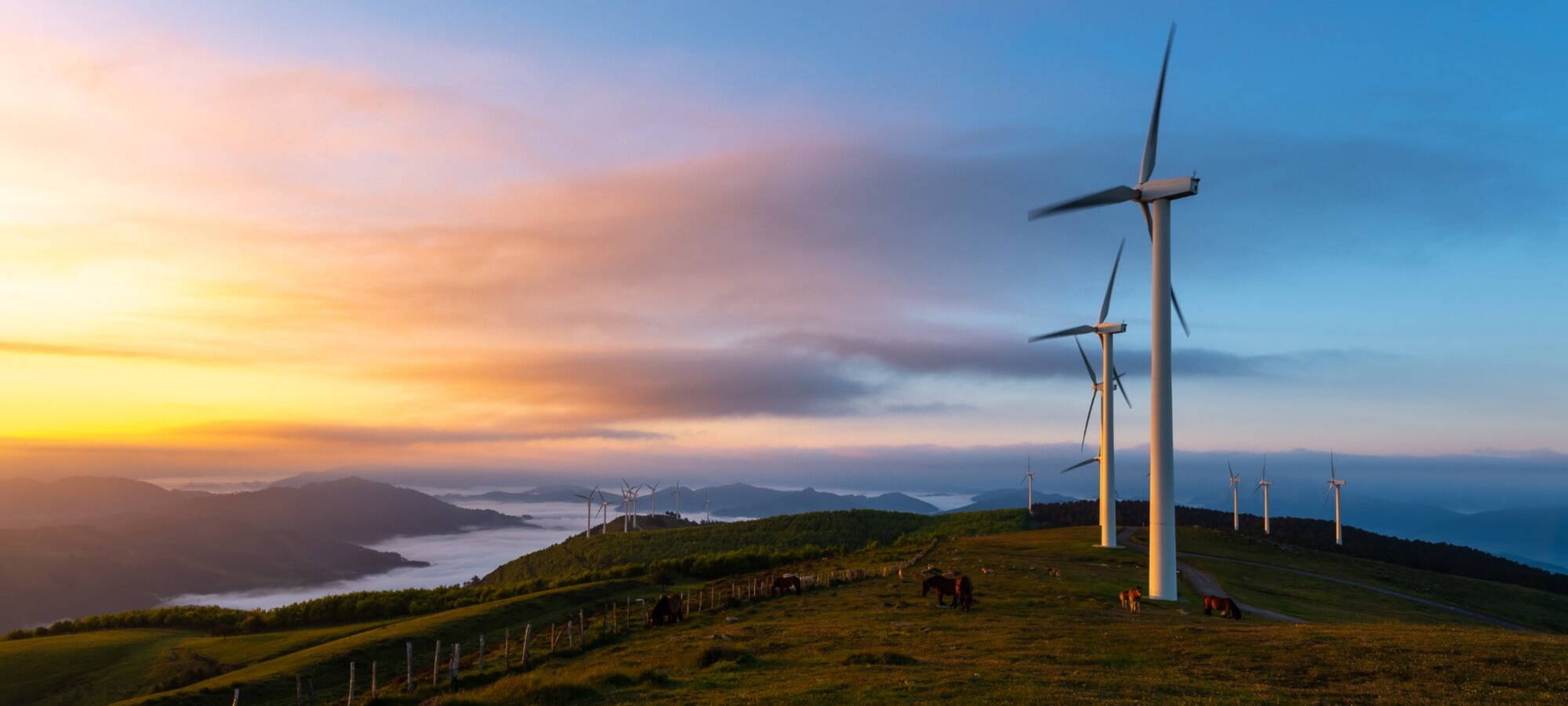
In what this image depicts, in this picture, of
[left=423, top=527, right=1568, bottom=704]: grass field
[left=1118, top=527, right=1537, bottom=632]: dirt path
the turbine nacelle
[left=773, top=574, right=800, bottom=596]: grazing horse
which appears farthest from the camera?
[left=773, top=574, right=800, bottom=596]: grazing horse

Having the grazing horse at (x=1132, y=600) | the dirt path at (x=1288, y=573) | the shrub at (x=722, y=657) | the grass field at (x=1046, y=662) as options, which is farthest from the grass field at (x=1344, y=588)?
the shrub at (x=722, y=657)

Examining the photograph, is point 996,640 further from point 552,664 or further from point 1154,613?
point 552,664

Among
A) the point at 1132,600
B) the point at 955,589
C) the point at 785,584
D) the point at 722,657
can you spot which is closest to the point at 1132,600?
the point at 1132,600

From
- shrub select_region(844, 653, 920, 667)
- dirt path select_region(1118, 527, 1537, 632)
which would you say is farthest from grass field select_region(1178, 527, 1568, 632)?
shrub select_region(844, 653, 920, 667)

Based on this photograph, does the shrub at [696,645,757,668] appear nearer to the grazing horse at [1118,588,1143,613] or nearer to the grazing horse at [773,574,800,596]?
the grazing horse at [1118,588,1143,613]

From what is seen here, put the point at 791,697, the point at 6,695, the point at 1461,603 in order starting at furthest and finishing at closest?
the point at 1461,603
the point at 6,695
the point at 791,697

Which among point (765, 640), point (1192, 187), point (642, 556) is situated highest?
point (1192, 187)

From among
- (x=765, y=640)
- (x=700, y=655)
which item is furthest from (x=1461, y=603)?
(x=700, y=655)
